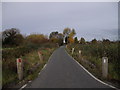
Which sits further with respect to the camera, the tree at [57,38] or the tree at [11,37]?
the tree at [57,38]

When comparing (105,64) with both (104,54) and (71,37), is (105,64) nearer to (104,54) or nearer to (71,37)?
(104,54)

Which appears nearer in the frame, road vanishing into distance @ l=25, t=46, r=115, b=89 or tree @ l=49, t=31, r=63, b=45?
road vanishing into distance @ l=25, t=46, r=115, b=89

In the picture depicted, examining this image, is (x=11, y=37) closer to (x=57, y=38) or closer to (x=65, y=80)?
(x=65, y=80)

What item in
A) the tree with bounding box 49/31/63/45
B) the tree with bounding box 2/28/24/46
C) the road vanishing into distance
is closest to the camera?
the road vanishing into distance

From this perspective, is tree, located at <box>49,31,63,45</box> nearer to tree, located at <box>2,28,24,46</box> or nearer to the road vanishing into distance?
tree, located at <box>2,28,24,46</box>

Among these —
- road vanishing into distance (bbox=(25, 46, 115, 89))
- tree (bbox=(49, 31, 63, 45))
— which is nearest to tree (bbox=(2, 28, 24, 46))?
road vanishing into distance (bbox=(25, 46, 115, 89))

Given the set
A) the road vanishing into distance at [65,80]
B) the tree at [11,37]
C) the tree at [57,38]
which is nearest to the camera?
the road vanishing into distance at [65,80]

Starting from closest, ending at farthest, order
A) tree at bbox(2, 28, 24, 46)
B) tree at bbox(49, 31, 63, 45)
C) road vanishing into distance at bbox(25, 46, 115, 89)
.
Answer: road vanishing into distance at bbox(25, 46, 115, 89) → tree at bbox(2, 28, 24, 46) → tree at bbox(49, 31, 63, 45)

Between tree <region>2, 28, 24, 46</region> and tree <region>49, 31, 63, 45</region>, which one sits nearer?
tree <region>2, 28, 24, 46</region>

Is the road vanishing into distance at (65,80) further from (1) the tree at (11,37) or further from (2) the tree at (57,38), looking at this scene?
(2) the tree at (57,38)

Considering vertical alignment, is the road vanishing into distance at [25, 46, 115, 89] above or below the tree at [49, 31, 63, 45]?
below

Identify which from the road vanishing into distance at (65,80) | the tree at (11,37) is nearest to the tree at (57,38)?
the tree at (11,37)

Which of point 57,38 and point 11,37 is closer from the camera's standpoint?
point 11,37

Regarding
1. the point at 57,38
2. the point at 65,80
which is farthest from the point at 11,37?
the point at 57,38
